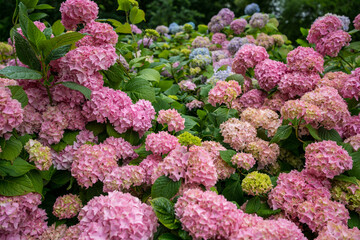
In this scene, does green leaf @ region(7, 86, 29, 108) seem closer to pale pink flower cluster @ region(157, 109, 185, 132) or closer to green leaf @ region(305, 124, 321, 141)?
pale pink flower cluster @ region(157, 109, 185, 132)

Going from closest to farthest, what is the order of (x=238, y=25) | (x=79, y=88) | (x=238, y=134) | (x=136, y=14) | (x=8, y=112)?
(x=8, y=112)
(x=79, y=88)
(x=238, y=134)
(x=136, y=14)
(x=238, y=25)

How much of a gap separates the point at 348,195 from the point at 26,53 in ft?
6.60

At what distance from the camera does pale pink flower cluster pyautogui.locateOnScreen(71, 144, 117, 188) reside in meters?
1.55

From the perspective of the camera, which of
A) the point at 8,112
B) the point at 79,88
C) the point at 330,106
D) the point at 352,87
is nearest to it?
the point at 8,112

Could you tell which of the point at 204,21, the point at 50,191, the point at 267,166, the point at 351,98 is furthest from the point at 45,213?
the point at 204,21

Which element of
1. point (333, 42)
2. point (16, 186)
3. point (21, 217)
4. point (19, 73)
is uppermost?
point (333, 42)

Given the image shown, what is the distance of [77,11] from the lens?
6.15 ft

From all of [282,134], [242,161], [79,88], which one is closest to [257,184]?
[242,161]

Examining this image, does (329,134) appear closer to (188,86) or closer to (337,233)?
(337,233)

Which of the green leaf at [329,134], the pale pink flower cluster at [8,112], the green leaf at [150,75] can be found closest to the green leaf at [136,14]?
the green leaf at [150,75]

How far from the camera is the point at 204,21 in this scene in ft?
38.0

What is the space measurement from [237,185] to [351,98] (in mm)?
1095

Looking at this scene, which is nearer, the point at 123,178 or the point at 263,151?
the point at 123,178

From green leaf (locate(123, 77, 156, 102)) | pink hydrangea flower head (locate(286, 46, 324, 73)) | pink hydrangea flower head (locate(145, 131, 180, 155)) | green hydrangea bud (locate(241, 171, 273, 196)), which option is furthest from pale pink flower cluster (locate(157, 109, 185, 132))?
pink hydrangea flower head (locate(286, 46, 324, 73))
